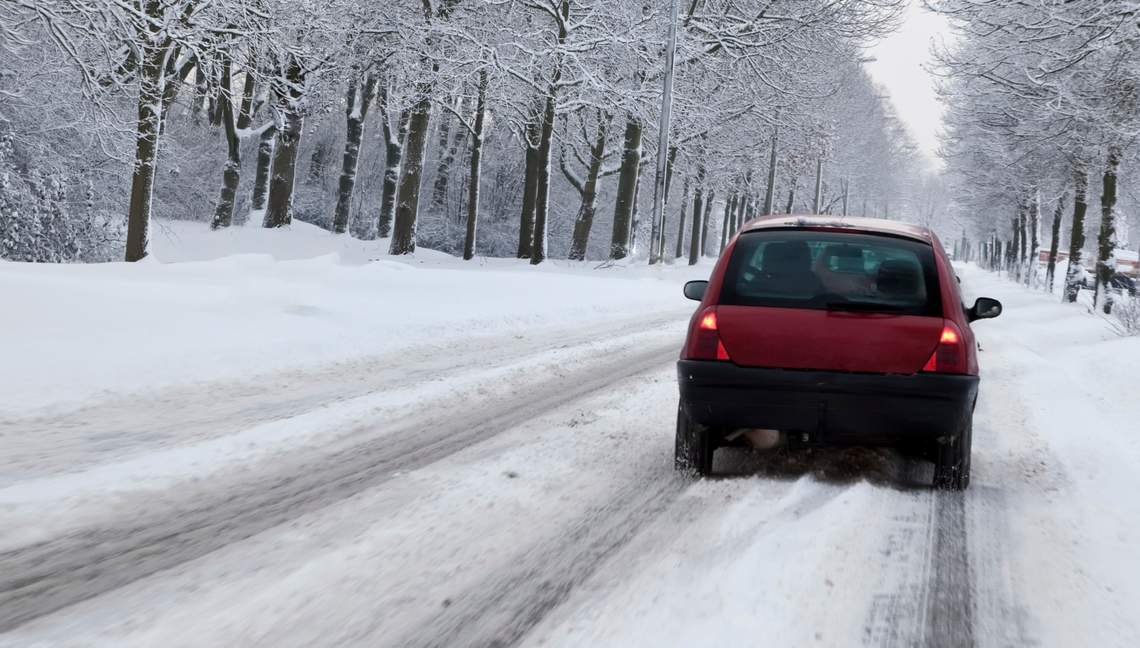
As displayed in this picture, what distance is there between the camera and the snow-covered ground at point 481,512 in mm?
3227

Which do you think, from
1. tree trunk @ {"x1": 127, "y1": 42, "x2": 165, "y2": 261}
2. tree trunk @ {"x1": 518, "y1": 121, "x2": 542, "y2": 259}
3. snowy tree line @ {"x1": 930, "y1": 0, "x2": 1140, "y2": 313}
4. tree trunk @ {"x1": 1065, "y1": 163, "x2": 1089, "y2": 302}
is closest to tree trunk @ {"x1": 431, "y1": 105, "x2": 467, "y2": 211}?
tree trunk @ {"x1": 518, "y1": 121, "x2": 542, "y2": 259}

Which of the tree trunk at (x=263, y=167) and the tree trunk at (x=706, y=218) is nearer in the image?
the tree trunk at (x=263, y=167)

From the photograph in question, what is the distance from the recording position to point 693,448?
17.4 ft

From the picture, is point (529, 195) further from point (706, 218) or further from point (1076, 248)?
point (706, 218)

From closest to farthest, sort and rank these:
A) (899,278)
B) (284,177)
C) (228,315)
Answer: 1. (899,278)
2. (228,315)
3. (284,177)

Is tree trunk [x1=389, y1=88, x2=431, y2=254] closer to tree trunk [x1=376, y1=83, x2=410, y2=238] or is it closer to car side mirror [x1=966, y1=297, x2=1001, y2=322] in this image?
tree trunk [x1=376, y1=83, x2=410, y2=238]

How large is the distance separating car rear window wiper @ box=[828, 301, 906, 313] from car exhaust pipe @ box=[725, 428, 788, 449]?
0.76 meters

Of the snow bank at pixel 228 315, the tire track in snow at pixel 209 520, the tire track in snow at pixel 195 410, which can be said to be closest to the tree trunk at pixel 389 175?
the snow bank at pixel 228 315

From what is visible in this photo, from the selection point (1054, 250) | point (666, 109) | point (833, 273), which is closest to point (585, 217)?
point (666, 109)

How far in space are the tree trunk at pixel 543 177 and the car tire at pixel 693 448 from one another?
824 inches

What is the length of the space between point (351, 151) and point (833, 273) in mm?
31665

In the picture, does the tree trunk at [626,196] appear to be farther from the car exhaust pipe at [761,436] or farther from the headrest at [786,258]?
the headrest at [786,258]

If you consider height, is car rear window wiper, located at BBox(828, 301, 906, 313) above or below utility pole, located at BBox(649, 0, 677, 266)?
below

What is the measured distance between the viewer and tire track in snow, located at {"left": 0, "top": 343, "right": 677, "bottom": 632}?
3377 millimetres
